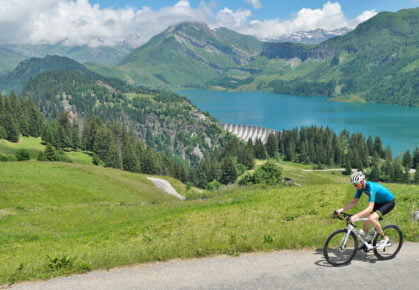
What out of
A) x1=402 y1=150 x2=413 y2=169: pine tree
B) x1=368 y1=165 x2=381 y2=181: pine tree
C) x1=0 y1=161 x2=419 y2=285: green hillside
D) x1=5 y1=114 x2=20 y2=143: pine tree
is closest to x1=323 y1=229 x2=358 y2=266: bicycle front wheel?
x1=0 y1=161 x2=419 y2=285: green hillside

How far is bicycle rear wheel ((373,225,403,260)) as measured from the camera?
1395cm

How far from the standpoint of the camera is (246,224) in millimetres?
21031

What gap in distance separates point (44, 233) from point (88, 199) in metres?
23.3

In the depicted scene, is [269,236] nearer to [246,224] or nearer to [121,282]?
[246,224]

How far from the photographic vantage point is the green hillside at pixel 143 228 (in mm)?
15195

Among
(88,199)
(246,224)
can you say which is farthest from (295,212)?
(88,199)

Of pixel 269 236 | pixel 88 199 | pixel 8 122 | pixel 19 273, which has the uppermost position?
pixel 8 122

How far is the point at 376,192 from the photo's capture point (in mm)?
14289

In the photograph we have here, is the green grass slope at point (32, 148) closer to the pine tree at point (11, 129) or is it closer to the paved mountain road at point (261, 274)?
the pine tree at point (11, 129)

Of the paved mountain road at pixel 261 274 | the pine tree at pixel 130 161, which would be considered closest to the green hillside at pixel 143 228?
the paved mountain road at pixel 261 274

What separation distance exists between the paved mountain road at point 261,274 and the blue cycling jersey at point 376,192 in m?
2.53

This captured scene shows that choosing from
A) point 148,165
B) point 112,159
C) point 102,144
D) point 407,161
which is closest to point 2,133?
point 102,144

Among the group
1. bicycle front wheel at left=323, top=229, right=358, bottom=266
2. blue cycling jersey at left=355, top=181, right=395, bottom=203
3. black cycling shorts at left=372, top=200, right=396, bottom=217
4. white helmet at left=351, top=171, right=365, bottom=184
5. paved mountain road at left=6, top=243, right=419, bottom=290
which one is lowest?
paved mountain road at left=6, top=243, right=419, bottom=290

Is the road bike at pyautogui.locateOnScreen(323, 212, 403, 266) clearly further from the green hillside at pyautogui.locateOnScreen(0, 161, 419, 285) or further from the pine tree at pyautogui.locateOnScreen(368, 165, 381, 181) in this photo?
the pine tree at pyautogui.locateOnScreen(368, 165, 381, 181)
